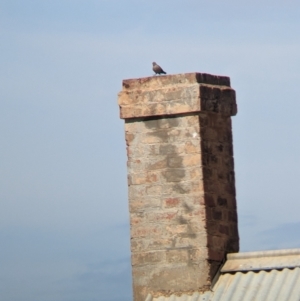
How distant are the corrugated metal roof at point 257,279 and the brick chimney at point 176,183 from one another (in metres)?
0.12

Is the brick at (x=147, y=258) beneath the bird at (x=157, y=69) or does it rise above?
beneath

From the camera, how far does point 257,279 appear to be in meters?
13.3

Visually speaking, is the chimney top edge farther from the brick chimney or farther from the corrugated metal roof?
the corrugated metal roof

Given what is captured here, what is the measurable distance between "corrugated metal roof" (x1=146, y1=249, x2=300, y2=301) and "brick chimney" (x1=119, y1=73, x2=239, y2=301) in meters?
0.12

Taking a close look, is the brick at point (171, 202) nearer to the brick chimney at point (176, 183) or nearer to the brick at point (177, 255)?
the brick chimney at point (176, 183)

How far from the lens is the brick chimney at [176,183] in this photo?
44.8 feet

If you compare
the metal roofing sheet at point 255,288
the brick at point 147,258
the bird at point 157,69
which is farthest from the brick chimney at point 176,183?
the bird at point 157,69

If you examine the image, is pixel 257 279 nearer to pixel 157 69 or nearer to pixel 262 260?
pixel 262 260

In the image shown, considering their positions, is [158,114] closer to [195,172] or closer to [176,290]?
[195,172]

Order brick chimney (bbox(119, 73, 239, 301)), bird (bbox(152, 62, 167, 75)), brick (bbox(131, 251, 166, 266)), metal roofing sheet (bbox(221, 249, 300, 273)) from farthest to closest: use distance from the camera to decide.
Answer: bird (bbox(152, 62, 167, 75)), brick (bbox(131, 251, 166, 266)), brick chimney (bbox(119, 73, 239, 301)), metal roofing sheet (bbox(221, 249, 300, 273))

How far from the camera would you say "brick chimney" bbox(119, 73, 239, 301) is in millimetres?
13648

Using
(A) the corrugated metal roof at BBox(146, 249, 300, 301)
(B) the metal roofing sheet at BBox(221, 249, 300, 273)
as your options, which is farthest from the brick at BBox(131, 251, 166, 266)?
(B) the metal roofing sheet at BBox(221, 249, 300, 273)

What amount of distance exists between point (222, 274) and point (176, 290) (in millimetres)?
482

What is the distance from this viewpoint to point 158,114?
45.7ft
